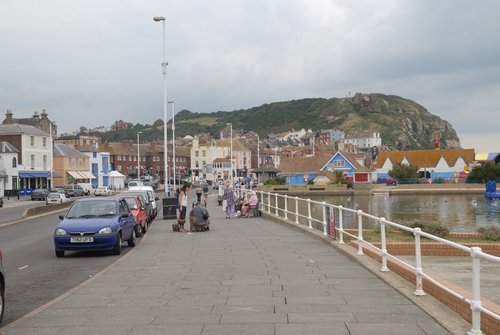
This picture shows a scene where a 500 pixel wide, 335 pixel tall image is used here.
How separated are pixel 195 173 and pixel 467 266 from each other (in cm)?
14689

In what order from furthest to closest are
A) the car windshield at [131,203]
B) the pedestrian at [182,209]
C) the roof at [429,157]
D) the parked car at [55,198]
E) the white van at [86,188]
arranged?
the roof at [429,157] → the white van at [86,188] → the parked car at [55,198] → the car windshield at [131,203] → the pedestrian at [182,209]

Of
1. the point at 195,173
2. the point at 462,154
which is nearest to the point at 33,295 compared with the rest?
the point at 462,154

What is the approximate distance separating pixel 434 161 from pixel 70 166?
232ft

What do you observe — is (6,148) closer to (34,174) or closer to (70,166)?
(34,174)

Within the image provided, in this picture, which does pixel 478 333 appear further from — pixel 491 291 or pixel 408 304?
pixel 491 291

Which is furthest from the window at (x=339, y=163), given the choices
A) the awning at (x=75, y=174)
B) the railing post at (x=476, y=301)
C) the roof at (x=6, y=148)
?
the railing post at (x=476, y=301)

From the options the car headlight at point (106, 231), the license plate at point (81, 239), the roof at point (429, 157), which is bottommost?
the license plate at point (81, 239)

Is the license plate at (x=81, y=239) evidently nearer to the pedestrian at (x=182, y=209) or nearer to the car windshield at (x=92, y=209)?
the car windshield at (x=92, y=209)

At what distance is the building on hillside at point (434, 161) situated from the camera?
12544 cm

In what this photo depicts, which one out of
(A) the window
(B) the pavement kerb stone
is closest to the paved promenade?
(B) the pavement kerb stone

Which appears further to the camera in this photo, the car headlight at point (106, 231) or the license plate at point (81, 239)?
the car headlight at point (106, 231)

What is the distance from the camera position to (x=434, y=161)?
127312 mm

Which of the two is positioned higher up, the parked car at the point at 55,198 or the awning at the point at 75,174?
the awning at the point at 75,174

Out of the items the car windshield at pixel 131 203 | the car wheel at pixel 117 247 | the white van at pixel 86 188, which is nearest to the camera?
the car wheel at pixel 117 247
